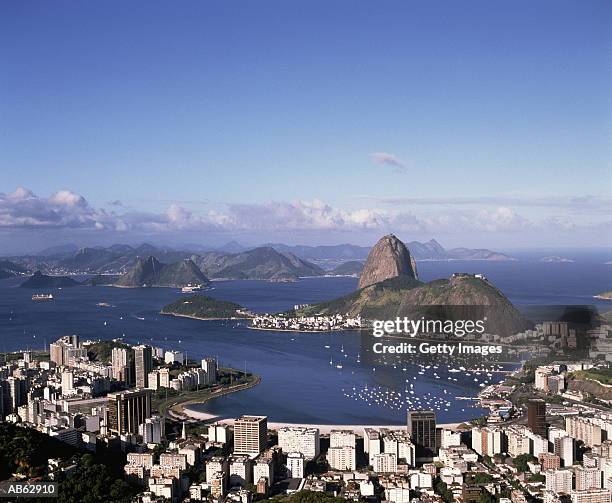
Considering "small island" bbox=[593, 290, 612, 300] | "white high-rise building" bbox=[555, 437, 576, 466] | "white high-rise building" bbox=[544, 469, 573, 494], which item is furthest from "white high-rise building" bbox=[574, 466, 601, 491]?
"small island" bbox=[593, 290, 612, 300]

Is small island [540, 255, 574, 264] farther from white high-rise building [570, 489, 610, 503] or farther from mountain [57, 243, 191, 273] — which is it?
white high-rise building [570, 489, 610, 503]

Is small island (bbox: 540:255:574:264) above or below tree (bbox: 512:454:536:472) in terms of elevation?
above

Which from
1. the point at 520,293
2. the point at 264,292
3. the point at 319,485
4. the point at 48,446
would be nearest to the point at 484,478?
the point at 319,485

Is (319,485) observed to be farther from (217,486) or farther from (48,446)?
(48,446)

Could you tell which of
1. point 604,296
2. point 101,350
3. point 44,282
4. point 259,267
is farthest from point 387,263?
point 259,267

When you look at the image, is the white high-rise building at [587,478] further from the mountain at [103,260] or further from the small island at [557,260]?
the mountain at [103,260]

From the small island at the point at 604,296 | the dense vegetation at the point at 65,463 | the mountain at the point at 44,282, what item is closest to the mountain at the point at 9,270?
the mountain at the point at 44,282
